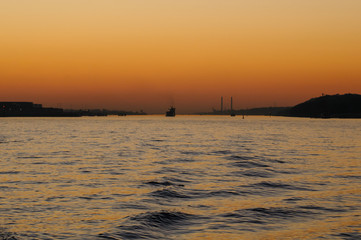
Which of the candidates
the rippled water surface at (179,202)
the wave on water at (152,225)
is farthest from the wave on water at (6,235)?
the wave on water at (152,225)

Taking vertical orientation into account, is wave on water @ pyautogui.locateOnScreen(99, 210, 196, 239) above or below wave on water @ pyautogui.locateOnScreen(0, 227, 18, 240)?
below

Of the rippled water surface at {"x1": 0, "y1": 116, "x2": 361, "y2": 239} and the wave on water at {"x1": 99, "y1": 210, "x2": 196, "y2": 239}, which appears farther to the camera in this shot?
the rippled water surface at {"x1": 0, "y1": 116, "x2": 361, "y2": 239}

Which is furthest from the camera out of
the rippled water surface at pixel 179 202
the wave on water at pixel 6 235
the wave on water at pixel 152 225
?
the rippled water surface at pixel 179 202

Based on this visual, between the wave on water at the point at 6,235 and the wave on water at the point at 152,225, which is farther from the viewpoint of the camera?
the wave on water at the point at 152,225

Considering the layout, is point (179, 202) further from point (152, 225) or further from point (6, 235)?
point (6, 235)

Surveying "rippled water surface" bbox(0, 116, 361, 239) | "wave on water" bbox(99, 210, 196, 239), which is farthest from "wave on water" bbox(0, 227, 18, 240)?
"wave on water" bbox(99, 210, 196, 239)

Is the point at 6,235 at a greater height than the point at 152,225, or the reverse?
the point at 6,235

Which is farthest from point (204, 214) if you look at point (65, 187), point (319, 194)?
point (65, 187)

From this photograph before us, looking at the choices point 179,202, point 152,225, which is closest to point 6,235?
point 152,225

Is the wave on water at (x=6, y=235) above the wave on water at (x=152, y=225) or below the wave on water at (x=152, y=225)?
above

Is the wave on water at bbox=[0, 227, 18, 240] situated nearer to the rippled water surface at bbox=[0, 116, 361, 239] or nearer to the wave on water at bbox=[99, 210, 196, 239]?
the rippled water surface at bbox=[0, 116, 361, 239]

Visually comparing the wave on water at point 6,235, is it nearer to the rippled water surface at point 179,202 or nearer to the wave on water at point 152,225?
the rippled water surface at point 179,202

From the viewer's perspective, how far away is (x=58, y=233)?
1484 cm

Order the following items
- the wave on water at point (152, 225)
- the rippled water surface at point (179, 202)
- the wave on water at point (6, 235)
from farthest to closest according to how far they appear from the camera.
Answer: the rippled water surface at point (179, 202) < the wave on water at point (152, 225) < the wave on water at point (6, 235)
